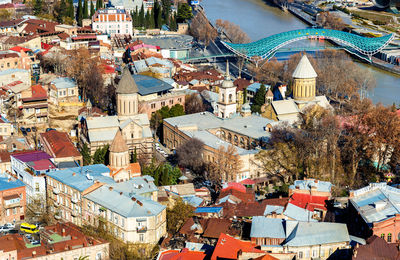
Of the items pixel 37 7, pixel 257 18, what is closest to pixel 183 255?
pixel 37 7

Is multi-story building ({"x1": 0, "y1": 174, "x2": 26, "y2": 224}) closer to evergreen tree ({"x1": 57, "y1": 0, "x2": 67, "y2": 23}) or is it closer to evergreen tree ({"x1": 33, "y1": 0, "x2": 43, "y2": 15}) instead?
evergreen tree ({"x1": 57, "y1": 0, "x2": 67, "y2": 23})

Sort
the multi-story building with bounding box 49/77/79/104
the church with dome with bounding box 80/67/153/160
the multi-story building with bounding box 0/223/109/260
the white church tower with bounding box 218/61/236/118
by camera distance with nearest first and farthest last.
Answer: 1. the multi-story building with bounding box 0/223/109/260
2. the church with dome with bounding box 80/67/153/160
3. the white church tower with bounding box 218/61/236/118
4. the multi-story building with bounding box 49/77/79/104

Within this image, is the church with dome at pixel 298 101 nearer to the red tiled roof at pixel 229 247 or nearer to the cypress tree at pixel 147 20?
the red tiled roof at pixel 229 247

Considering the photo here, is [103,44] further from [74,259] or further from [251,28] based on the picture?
[74,259]

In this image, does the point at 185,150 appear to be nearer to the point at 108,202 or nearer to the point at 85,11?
the point at 108,202

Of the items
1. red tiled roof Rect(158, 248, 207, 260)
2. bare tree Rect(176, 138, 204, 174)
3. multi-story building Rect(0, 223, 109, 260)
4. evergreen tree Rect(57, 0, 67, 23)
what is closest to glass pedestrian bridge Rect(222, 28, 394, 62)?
evergreen tree Rect(57, 0, 67, 23)

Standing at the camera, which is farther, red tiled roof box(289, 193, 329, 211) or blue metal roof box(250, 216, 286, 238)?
red tiled roof box(289, 193, 329, 211)
